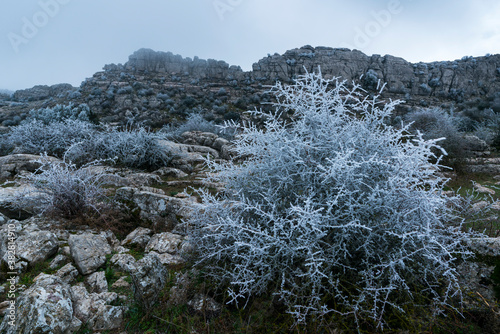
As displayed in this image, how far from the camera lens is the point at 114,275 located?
316 cm

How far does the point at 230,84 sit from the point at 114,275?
3926cm

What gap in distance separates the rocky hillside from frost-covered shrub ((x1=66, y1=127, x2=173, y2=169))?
1427 centimetres

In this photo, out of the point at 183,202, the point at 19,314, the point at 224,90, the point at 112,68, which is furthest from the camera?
the point at 112,68

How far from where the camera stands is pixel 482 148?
12.9m

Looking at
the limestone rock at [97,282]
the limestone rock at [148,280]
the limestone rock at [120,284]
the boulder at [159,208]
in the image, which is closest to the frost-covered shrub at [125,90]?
the boulder at [159,208]

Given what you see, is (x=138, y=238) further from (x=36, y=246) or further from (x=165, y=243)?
(x=36, y=246)

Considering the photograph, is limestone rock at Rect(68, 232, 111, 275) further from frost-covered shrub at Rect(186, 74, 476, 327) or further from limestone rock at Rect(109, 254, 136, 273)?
frost-covered shrub at Rect(186, 74, 476, 327)

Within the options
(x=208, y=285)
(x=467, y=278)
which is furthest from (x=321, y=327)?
(x=467, y=278)

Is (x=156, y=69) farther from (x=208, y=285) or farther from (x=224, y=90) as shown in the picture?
(x=208, y=285)

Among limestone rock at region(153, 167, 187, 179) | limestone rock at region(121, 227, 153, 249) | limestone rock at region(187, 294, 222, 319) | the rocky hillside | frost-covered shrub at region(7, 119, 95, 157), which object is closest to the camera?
limestone rock at region(187, 294, 222, 319)

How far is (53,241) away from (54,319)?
1633mm

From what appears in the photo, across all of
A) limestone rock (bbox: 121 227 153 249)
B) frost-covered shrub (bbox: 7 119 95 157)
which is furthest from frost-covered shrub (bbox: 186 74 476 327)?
frost-covered shrub (bbox: 7 119 95 157)

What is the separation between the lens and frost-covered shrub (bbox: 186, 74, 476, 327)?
7.43 feet

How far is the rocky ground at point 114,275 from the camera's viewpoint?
7.56 ft
